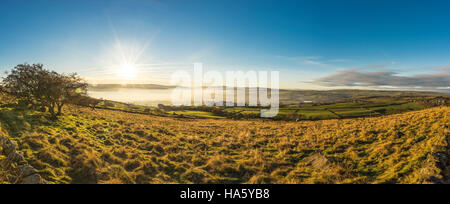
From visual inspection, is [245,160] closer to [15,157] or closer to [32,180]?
[32,180]

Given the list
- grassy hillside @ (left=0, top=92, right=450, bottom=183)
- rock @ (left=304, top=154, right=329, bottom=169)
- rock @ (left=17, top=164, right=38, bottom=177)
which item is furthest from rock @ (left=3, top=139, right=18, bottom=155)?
rock @ (left=304, top=154, right=329, bottom=169)

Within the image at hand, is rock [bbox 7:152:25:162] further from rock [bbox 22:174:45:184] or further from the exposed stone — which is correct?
rock [bbox 22:174:45:184]

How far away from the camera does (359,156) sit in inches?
378

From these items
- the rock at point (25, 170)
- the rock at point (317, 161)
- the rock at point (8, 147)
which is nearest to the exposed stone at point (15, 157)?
the rock at point (8, 147)

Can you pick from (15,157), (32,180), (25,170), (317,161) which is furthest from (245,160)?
(15,157)

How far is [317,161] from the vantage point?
9547mm

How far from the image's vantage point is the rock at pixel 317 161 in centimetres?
896

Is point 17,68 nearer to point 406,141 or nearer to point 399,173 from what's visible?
point 399,173
